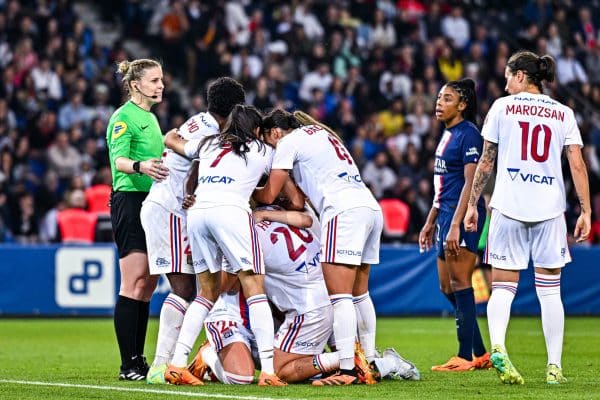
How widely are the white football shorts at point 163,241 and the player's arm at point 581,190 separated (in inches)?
110

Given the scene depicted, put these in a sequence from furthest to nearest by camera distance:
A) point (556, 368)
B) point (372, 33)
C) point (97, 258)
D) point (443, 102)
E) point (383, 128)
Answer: point (372, 33), point (383, 128), point (97, 258), point (443, 102), point (556, 368)

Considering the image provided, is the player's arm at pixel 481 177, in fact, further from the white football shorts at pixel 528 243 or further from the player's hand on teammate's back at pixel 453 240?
the player's hand on teammate's back at pixel 453 240

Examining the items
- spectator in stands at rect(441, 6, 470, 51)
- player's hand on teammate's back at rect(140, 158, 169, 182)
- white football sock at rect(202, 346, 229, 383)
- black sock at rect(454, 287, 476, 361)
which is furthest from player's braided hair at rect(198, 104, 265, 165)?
spectator in stands at rect(441, 6, 470, 51)

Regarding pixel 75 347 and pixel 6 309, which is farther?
pixel 6 309

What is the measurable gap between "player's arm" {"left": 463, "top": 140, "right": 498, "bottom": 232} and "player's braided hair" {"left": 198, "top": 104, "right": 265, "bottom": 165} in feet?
5.10

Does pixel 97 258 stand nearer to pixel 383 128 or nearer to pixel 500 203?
pixel 383 128

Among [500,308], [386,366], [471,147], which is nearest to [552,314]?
[500,308]

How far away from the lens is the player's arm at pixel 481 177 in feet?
28.8

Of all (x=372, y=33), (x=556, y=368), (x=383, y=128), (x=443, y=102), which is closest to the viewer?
(x=556, y=368)

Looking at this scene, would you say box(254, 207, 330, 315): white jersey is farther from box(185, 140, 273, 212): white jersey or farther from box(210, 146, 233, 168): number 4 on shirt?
box(210, 146, 233, 168): number 4 on shirt

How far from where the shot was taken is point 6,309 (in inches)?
681

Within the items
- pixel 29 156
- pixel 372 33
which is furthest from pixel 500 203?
pixel 372 33

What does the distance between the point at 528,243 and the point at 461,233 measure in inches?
58.6

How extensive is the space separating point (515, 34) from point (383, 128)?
482 cm
